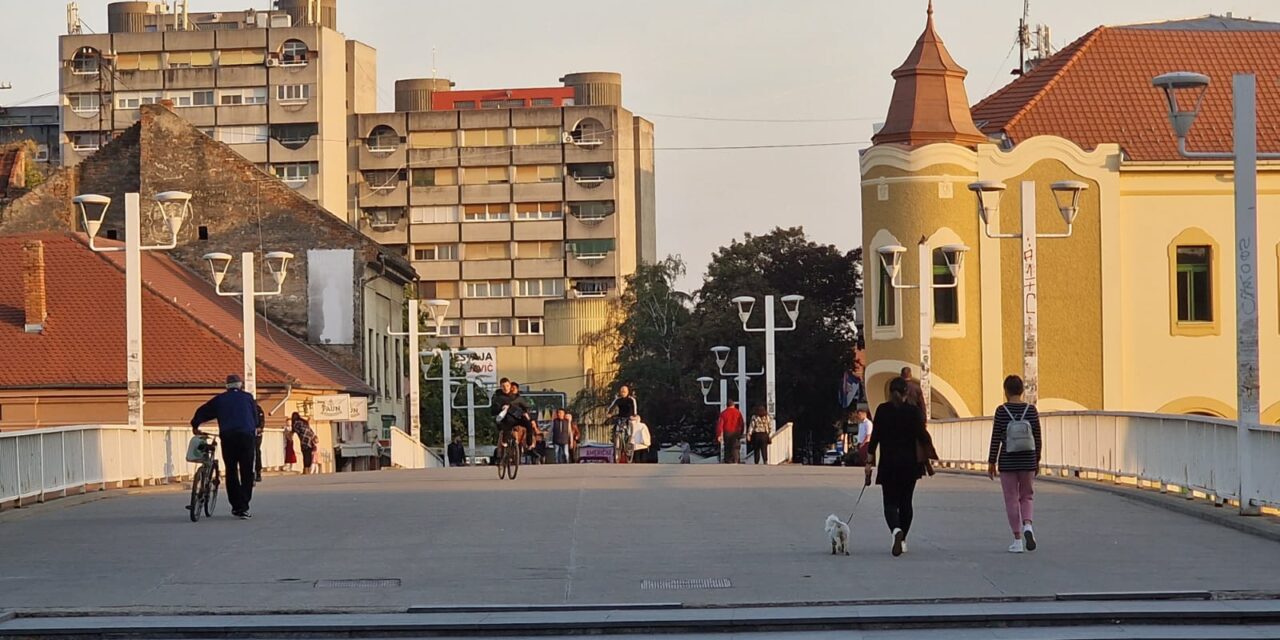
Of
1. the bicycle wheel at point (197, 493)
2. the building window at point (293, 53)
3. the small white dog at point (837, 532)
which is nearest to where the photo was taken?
the small white dog at point (837, 532)

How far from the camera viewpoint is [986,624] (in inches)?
534

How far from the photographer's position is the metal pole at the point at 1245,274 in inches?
829

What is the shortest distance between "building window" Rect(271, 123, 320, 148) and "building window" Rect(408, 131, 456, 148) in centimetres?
805

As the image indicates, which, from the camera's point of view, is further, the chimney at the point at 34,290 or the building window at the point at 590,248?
the building window at the point at 590,248

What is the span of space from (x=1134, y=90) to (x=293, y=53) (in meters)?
72.0

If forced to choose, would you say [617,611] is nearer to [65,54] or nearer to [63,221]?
[63,221]

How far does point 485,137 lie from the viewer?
431 feet

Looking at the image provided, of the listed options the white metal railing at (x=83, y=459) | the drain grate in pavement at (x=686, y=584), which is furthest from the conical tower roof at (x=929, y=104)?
the drain grate in pavement at (x=686, y=584)

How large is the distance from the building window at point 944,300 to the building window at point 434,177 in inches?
3020

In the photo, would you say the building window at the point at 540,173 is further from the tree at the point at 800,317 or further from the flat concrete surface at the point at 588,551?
the flat concrete surface at the point at 588,551

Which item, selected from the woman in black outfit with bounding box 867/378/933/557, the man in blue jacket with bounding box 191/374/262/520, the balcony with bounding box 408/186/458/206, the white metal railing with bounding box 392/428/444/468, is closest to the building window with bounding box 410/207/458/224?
the balcony with bounding box 408/186/458/206

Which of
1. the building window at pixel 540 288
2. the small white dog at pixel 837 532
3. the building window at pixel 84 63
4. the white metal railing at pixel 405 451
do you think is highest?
the building window at pixel 84 63

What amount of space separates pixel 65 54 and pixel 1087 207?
82.3 m

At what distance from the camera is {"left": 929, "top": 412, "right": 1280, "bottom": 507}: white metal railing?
2073 centimetres
